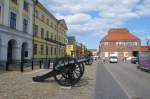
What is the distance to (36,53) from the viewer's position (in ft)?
145

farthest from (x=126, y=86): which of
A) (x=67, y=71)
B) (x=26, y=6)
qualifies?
(x=26, y=6)

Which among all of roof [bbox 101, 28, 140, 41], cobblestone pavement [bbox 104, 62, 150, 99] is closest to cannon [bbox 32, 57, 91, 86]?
cobblestone pavement [bbox 104, 62, 150, 99]

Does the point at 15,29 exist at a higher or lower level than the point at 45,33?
lower

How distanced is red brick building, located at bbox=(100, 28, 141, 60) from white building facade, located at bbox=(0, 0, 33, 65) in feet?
281

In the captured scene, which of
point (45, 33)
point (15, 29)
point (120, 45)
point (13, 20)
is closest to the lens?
point (13, 20)

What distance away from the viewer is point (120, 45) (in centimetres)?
12650

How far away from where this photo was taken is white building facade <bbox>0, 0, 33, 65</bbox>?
30.1 meters

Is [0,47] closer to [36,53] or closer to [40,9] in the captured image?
[36,53]

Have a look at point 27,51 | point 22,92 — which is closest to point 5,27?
point 27,51

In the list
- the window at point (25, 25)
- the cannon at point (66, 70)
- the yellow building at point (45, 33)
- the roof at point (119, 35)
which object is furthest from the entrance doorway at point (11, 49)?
the roof at point (119, 35)

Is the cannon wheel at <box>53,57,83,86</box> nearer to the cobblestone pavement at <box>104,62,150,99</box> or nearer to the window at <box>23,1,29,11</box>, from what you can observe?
the cobblestone pavement at <box>104,62,150,99</box>

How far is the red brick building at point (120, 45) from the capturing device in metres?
122

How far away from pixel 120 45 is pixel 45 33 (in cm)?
8008

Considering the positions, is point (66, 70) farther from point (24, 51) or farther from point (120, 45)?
point (120, 45)
